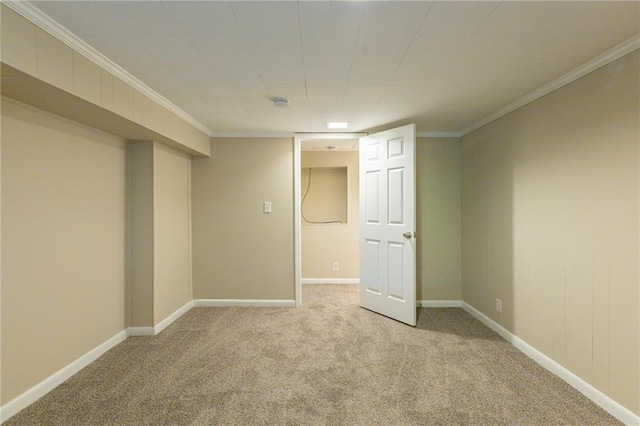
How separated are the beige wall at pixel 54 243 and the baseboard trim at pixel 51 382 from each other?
4 centimetres

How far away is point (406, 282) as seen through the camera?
10.2ft

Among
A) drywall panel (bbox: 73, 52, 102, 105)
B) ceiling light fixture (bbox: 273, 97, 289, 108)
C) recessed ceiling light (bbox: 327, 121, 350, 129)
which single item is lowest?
drywall panel (bbox: 73, 52, 102, 105)

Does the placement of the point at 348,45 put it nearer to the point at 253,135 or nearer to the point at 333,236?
the point at 253,135

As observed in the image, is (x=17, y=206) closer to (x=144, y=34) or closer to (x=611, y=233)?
(x=144, y=34)

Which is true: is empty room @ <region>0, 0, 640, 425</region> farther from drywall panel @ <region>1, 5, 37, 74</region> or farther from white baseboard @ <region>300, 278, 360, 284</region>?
white baseboard @ <region>300, 278, 360, 284</region>

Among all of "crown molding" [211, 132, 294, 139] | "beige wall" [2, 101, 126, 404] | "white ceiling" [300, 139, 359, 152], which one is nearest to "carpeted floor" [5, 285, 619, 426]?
"beige wall" [2, 101, 126, 404]

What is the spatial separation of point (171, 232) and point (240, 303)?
1.16 meters

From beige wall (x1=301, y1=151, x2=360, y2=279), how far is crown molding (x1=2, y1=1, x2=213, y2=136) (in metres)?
2.77

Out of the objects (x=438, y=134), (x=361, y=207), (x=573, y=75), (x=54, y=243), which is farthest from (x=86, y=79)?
(x=438, y=134)

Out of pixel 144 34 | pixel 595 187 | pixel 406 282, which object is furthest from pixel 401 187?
pixel 144 34

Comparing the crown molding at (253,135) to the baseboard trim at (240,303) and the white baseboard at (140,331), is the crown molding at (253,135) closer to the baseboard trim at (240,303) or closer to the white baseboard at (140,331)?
the baseboard trim at (240,303)

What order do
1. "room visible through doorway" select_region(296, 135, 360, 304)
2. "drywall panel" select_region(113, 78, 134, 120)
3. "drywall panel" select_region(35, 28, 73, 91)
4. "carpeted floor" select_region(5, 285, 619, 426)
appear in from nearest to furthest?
"drywall panel" select_region(35, 28, 73, 91)
"carpeted floor" select_region(5, 285, 619, 426)
"drywall panel" select_region(113, 78, 134, 120)
"room visible through doorway" select_region(296, 135, 360, 304)

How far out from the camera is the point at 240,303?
364 centimetres

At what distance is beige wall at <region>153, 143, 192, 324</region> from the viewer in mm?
2896
